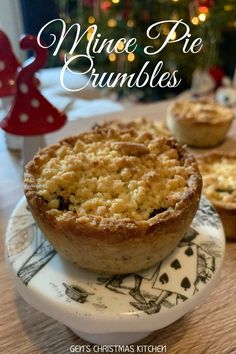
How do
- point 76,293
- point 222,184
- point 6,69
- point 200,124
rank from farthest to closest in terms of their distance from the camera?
point 200,124
point 6,69
point 222,184
point 76,293

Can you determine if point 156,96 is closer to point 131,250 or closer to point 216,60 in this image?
point 216,60

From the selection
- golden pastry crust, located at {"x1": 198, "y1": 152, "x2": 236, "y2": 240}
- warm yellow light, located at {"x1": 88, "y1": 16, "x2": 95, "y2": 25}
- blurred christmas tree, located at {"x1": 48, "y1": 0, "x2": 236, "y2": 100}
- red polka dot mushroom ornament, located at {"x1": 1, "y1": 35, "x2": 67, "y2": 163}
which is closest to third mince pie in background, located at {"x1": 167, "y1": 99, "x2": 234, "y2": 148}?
golden pastry crust, located at {"x1": 198, "y1": 152, "x2": 236, "y2": 240}

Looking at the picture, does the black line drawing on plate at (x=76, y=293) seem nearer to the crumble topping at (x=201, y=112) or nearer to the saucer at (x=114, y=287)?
the saucer at (x=114, y=287)

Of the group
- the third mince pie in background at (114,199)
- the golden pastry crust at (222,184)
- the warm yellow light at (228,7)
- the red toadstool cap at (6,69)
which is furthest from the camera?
the warm yellow light at (228,7)

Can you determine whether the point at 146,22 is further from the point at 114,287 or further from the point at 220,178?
the point at 114,287

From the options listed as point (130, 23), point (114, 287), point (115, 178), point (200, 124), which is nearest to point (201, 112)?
point (200, 124)

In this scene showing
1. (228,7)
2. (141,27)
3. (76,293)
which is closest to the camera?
(76,293)

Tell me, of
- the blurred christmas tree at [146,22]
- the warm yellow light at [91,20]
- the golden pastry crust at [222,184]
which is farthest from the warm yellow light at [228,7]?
the golden pastry crust at [222,184]
